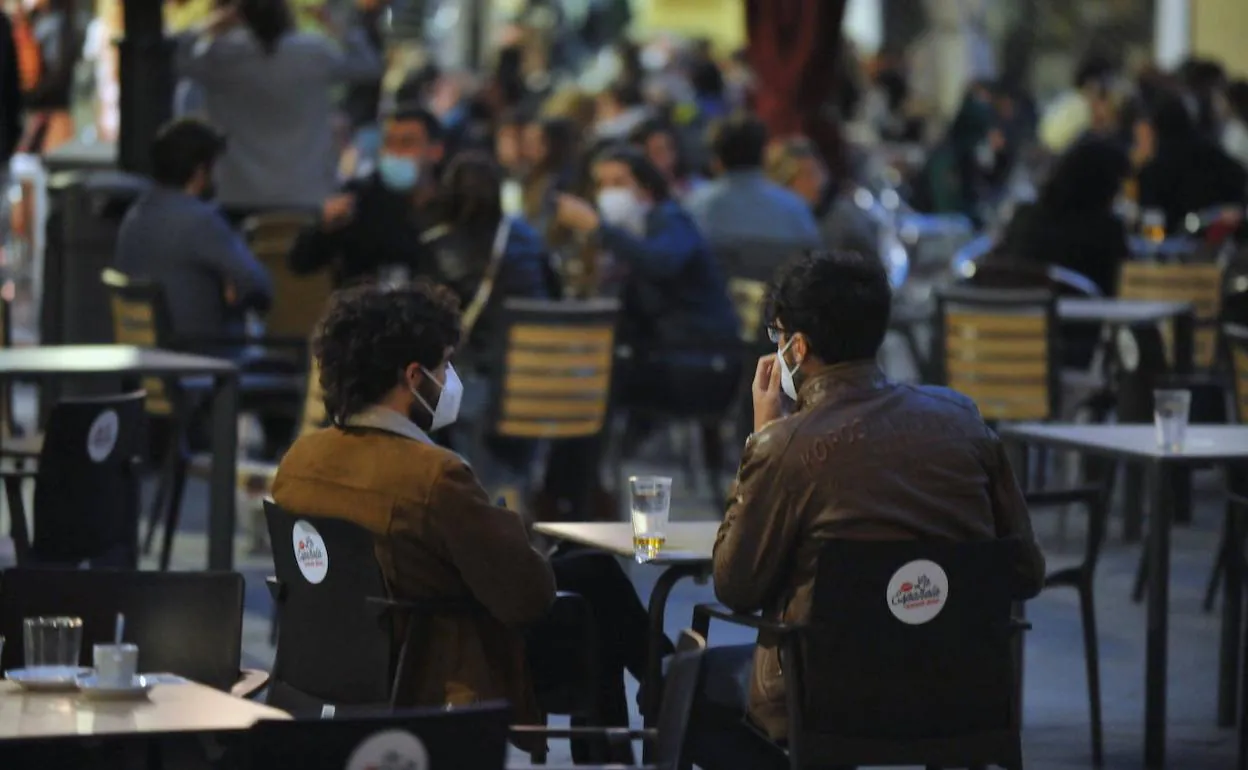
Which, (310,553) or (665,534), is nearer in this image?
(310,553)

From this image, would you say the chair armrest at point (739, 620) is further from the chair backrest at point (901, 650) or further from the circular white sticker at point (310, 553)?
the circular white sticker at point (310, 553)

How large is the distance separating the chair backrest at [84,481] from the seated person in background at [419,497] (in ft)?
6.96

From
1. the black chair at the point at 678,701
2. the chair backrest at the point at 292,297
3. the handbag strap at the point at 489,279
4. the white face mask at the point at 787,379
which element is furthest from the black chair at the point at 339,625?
the chair backrest at the point at 292,297

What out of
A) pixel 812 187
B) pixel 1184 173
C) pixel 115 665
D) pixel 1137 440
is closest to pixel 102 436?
pixel 1137 440

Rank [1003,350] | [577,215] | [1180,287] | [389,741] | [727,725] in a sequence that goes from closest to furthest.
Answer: [389,741], [727,725], [1003,350], [577,215], [1180,287]

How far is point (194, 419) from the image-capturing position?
438 inches

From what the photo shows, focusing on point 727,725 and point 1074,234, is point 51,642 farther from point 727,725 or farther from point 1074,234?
point 1074,234

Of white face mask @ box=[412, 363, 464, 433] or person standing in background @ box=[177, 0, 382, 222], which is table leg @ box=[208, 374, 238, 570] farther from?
person standing in background @ box=[177, 0, 382, 222]

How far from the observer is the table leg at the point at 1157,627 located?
6.71m

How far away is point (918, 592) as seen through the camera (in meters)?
4.85

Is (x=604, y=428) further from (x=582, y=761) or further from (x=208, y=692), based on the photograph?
(x=208, y=692)

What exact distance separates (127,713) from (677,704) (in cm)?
82

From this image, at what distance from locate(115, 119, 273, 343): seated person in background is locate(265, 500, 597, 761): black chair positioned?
5.09m

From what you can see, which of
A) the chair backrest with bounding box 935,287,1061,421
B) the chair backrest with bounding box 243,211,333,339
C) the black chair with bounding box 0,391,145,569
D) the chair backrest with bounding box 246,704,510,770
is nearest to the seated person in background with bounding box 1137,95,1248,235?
the chair backrest with bounding box 935,287,1061,421
